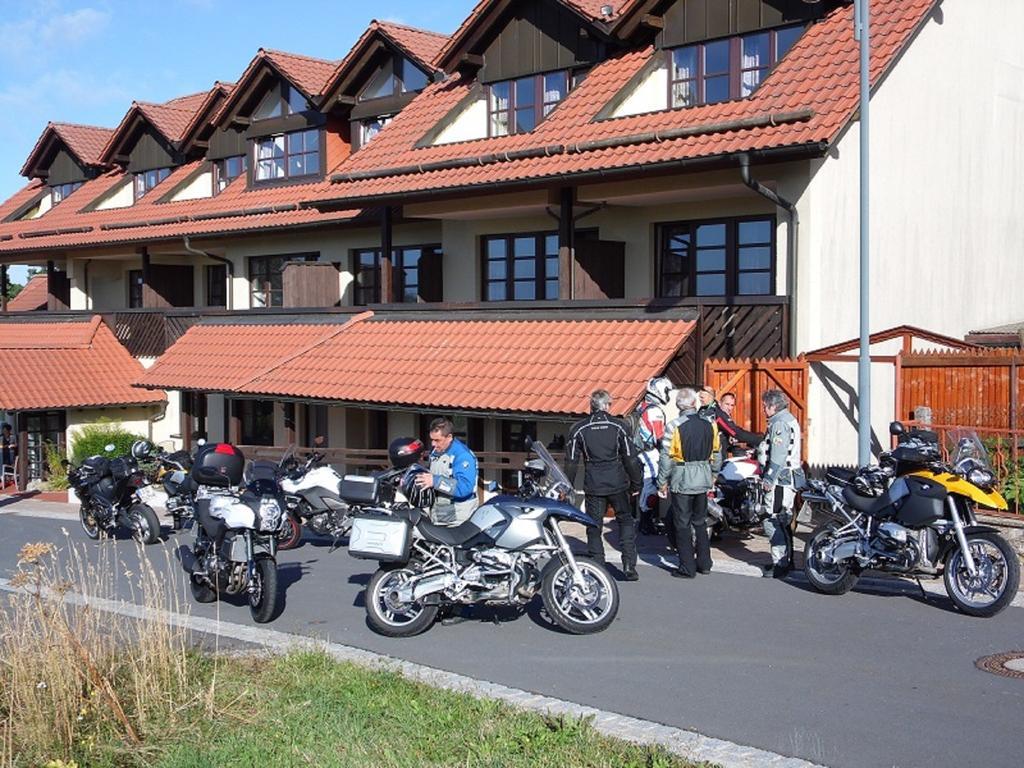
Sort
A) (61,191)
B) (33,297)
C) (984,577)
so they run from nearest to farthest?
1. (984,577)
2. (61,191)
3. (33,297)

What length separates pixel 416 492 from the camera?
10453mm

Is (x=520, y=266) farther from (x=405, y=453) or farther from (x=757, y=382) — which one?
(x=405, y=453)

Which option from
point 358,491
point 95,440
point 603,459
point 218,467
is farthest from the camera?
point 95,440

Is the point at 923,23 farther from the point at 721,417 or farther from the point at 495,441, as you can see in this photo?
the point at 495,441

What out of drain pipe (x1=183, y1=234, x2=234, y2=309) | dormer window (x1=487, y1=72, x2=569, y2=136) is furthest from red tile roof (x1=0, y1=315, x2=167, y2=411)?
dormer window (x1=487, y1=72, x2=569, y2=136)

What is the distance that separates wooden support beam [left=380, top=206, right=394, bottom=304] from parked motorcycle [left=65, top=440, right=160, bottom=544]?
21.6ft

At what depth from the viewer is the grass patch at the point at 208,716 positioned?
22.0 feet

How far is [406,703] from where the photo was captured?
25.1 ft

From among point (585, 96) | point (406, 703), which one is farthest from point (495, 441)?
point (406, 703)

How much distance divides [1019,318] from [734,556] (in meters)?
10.2

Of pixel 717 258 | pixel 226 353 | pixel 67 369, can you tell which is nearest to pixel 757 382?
pixel 717 258

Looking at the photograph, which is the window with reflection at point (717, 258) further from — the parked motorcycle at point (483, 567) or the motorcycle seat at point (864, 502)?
the parked motorcycle at point (483, 567)

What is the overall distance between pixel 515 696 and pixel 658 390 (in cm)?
813

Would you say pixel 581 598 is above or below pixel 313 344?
below
